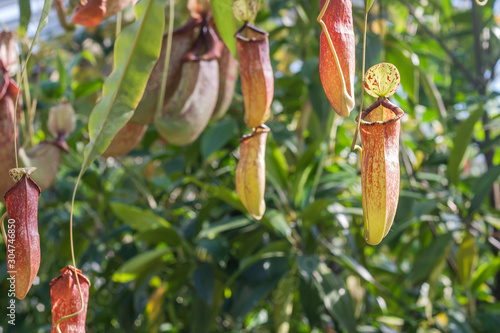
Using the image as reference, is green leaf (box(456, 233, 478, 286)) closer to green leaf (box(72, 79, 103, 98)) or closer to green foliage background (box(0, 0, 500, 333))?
green foliage background (box(0, 0, 500, 333))

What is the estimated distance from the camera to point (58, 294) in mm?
383

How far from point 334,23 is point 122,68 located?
0.54 ft

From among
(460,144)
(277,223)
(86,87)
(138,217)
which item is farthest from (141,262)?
(460,144)

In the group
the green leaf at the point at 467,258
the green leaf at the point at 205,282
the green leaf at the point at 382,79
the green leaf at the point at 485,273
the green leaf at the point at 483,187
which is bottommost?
the green leaf at the point at 485,273

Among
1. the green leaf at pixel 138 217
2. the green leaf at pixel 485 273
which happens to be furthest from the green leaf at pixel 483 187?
the green leaf at pixel 138 217

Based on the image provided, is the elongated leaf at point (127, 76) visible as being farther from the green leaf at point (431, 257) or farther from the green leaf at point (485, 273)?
the green leaf at point (485, 273)

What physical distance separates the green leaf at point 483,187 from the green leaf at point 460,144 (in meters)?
0.06

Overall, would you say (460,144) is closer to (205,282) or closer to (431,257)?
(431,257)

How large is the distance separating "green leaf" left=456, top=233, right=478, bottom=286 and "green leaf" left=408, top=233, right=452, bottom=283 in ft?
0.09

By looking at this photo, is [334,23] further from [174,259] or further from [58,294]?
[174,259]

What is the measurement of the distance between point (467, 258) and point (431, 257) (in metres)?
0.08

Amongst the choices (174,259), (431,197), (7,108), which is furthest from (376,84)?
(174,259)

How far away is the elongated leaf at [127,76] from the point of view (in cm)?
37

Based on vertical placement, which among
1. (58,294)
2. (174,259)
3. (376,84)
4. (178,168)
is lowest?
(174,259)
